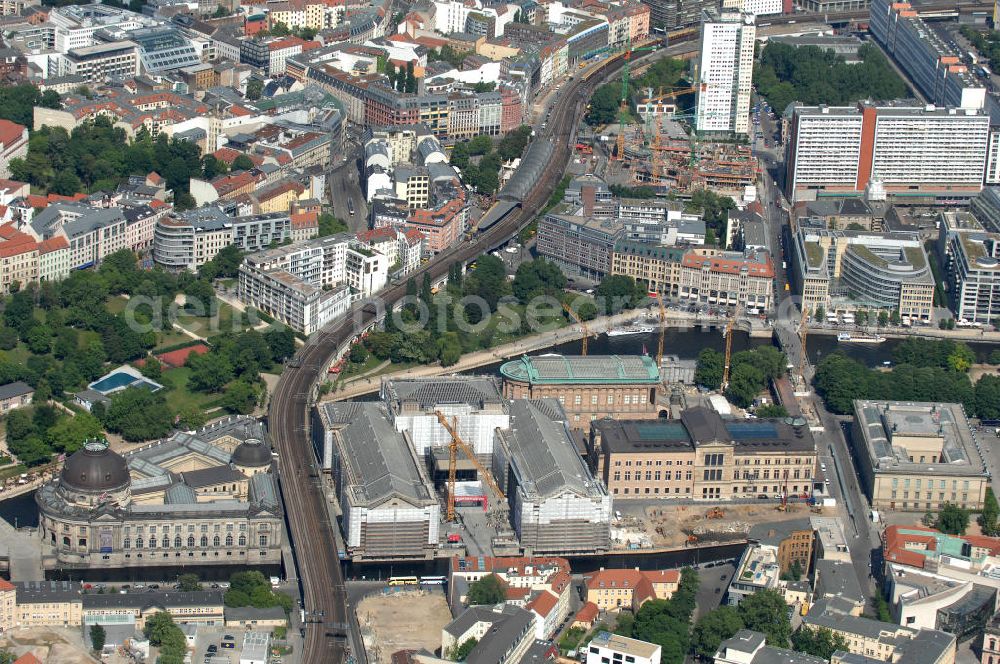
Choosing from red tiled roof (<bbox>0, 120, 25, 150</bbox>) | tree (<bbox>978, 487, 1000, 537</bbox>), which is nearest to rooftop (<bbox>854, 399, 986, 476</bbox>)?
tree (<bbox>978, 487, 1000, 537</bbox>)

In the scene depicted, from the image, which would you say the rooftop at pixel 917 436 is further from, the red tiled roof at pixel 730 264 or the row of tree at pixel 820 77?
the row of tree at pixel 820 77

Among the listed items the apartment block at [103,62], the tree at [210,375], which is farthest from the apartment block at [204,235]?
the apartment block at [103,62]

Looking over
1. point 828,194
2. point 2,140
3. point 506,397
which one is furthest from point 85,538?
point 828,194

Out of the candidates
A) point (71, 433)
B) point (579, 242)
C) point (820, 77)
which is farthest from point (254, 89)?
point (71, 433)

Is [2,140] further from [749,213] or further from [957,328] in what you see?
[957,328]

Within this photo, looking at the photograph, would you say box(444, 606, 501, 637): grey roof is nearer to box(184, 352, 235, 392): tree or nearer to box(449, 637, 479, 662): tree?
box(449, 637, 479, 662): tree
